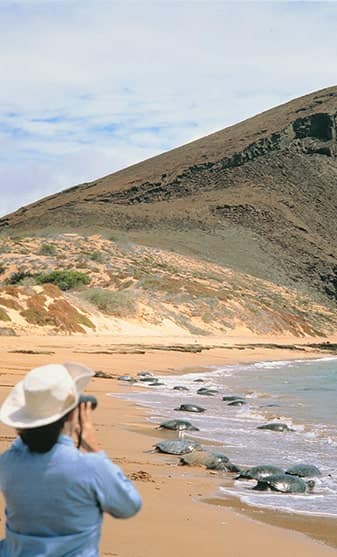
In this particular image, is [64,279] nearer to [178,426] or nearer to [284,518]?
[178,426]

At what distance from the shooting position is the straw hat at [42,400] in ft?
10.9

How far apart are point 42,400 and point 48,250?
57281mm

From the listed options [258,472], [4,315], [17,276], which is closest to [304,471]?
[258,472]

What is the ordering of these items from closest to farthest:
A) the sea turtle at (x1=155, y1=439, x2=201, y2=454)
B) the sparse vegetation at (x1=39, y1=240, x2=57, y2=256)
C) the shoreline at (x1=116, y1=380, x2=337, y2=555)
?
the shoreline at (x1=116, y1=380, x2=337, y2=555) < the sea turtle at (x1=155, y1=439, x2=201, y2=454) < the sparse vegetation at (x1=39, y1=240, x2=57, y2=256)

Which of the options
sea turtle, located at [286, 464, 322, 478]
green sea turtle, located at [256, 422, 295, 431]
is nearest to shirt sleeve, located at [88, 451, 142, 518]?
sea turtle, located at [286, 464, 322, 478]

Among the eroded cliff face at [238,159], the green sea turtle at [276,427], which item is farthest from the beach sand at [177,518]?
the eroded cliff face at [238,159]

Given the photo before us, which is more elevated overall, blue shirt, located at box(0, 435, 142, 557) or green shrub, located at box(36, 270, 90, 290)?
green shrub, located at box(36, 270, 90, 290)

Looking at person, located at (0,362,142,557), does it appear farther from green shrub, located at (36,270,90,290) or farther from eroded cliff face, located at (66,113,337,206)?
eroded cliff face, located at (66,113,337,206)

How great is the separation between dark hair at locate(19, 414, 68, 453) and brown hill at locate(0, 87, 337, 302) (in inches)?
2935

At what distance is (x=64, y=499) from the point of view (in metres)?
3.34

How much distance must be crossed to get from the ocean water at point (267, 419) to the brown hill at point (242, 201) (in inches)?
2119

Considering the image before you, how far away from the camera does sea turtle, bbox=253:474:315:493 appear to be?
28.0 feet

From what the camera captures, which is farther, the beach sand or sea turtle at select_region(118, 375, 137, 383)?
sea turtle at select_region(118, 375, 137, 383)

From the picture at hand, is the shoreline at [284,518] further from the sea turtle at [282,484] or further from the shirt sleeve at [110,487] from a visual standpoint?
the shirt sleeve at [110,487]
